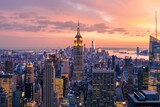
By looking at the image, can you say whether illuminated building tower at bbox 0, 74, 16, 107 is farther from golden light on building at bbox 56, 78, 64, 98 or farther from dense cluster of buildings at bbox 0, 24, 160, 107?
golden light on building at bbox 56, 78, 64, 98

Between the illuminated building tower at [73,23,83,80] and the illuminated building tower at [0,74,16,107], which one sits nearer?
the illuminated building tower at [0,74,16,107]

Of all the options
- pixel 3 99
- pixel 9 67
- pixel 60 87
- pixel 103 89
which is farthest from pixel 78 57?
pixel 3 99

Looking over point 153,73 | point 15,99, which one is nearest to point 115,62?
point 15,99

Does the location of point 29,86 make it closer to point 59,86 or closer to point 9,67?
point 59,86

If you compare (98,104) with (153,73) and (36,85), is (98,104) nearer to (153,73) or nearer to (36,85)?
(153,73)

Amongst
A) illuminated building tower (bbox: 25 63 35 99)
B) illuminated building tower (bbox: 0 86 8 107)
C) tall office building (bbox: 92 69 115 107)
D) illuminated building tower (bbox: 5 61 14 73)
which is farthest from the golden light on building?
illuminated building tower (bbox: 5 61 14 73)
